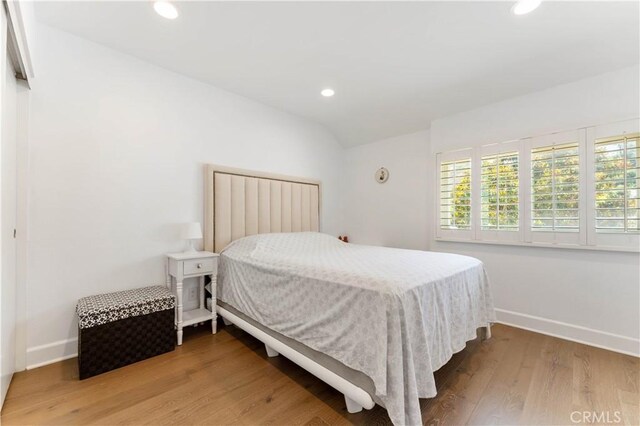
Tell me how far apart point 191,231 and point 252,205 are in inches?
31.1

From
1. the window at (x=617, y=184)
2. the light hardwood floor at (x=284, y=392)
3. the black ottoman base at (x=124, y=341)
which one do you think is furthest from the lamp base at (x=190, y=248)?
the window at (x=617, y=184)

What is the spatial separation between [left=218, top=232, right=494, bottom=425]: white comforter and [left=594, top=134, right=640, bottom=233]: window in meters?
1.18

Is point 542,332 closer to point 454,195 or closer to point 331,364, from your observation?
point 454,195

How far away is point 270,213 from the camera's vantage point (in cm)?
330

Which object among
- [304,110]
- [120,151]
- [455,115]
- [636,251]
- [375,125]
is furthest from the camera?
[375,125]

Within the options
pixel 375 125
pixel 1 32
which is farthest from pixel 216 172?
pixel 375 125

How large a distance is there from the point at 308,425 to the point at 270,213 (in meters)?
2.26

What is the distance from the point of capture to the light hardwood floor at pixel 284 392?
57.6 inches

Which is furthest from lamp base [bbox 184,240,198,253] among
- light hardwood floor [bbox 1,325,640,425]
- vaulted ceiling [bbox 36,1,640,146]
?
vaulted ceiling [bbox 36,1,640,146]

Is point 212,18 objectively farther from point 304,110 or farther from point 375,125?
point 375,125

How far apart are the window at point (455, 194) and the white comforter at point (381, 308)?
104cm

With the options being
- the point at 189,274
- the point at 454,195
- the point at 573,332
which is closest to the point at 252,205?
the point at 189,274

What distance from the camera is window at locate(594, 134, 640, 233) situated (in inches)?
85.3

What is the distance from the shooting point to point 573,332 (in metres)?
2.41
